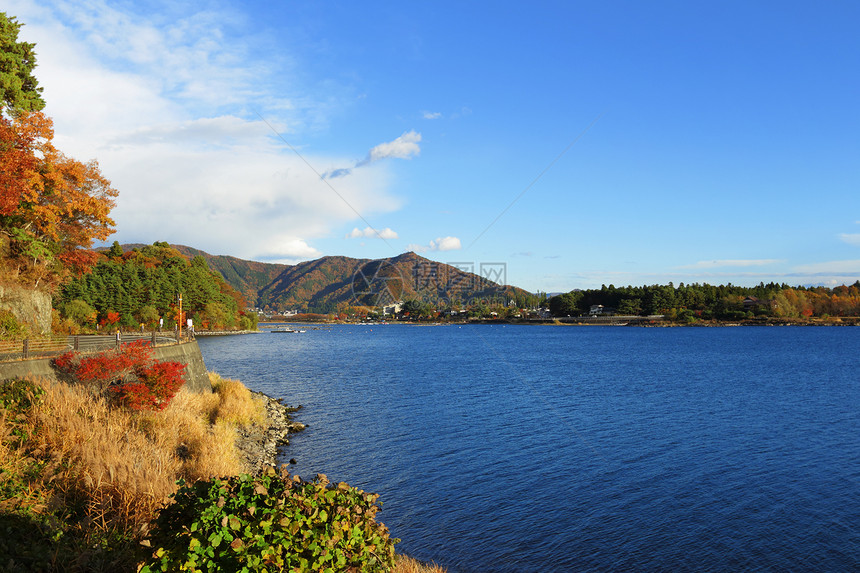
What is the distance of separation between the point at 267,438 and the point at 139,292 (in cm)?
8528

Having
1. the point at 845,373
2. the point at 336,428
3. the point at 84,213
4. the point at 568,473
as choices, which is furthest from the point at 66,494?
the point at 845,373

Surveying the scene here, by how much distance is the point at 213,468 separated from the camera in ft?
49.0

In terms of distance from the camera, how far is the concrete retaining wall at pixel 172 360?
779 inches

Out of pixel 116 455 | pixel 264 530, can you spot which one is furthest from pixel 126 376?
pixel 264 530

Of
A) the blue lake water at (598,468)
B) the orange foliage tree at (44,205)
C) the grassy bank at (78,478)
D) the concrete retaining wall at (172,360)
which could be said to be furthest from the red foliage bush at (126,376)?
the orange foliage tree at (44,205)

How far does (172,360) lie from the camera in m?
30.1

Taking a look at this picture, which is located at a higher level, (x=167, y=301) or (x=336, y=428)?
(x=167, y=301)

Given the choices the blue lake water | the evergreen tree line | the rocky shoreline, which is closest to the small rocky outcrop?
the rocky shoreline

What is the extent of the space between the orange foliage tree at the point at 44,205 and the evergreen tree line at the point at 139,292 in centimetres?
4178

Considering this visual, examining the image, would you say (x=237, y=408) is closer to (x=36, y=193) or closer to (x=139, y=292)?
(x=36, y=193)

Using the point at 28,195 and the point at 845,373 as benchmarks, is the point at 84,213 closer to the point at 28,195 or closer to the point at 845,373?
the point at 28,195

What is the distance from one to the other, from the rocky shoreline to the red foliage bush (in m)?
4.20

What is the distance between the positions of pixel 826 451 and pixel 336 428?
85.1ft

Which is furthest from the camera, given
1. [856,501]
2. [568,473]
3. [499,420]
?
[499,420]
